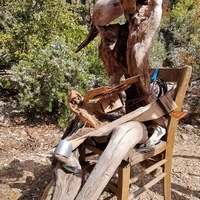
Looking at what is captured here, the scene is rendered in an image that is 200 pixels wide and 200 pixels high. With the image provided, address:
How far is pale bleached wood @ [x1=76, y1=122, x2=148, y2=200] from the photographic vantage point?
1.14 m

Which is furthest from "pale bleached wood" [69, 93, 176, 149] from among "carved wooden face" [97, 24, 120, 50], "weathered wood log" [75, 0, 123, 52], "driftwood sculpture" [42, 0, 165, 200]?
"weathered wood log" [75, 0, 123, 52]

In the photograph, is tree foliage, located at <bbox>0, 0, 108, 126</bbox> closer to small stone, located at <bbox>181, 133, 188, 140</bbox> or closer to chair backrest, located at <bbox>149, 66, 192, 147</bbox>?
small stone, located at <bbox>181, 133, 188, 140</bbox>

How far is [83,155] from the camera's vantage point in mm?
1725

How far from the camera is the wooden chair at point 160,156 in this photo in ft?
4.57

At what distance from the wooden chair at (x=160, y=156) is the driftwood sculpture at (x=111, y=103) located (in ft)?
0.37

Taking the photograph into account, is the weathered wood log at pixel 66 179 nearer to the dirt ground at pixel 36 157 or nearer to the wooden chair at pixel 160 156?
the wooden chair at pixel 160 156

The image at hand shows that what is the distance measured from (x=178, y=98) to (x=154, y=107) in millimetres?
215

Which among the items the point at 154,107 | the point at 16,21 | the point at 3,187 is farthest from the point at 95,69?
the point at 154,107

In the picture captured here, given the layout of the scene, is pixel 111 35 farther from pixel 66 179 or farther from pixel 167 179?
pixel 167 179

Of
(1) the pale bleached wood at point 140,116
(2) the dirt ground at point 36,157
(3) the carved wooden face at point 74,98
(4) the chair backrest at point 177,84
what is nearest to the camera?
(1) the pale bleached wood at point 140,116

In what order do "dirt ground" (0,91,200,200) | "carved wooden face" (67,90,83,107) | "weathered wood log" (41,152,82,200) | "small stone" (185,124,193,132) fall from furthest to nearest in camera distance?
"small stone" (185,124,193,132), "dirt ground" (0,91,200,200), "carved wooden face" (67,90,83,107), "weathered wood log" (41,152,82,200)

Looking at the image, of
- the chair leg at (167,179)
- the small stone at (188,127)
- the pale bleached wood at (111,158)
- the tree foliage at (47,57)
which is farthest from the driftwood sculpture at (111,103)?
the small stone at (188,127)

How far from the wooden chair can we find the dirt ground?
374 mm

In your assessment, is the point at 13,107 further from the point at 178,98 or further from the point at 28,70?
the point at 178,98
